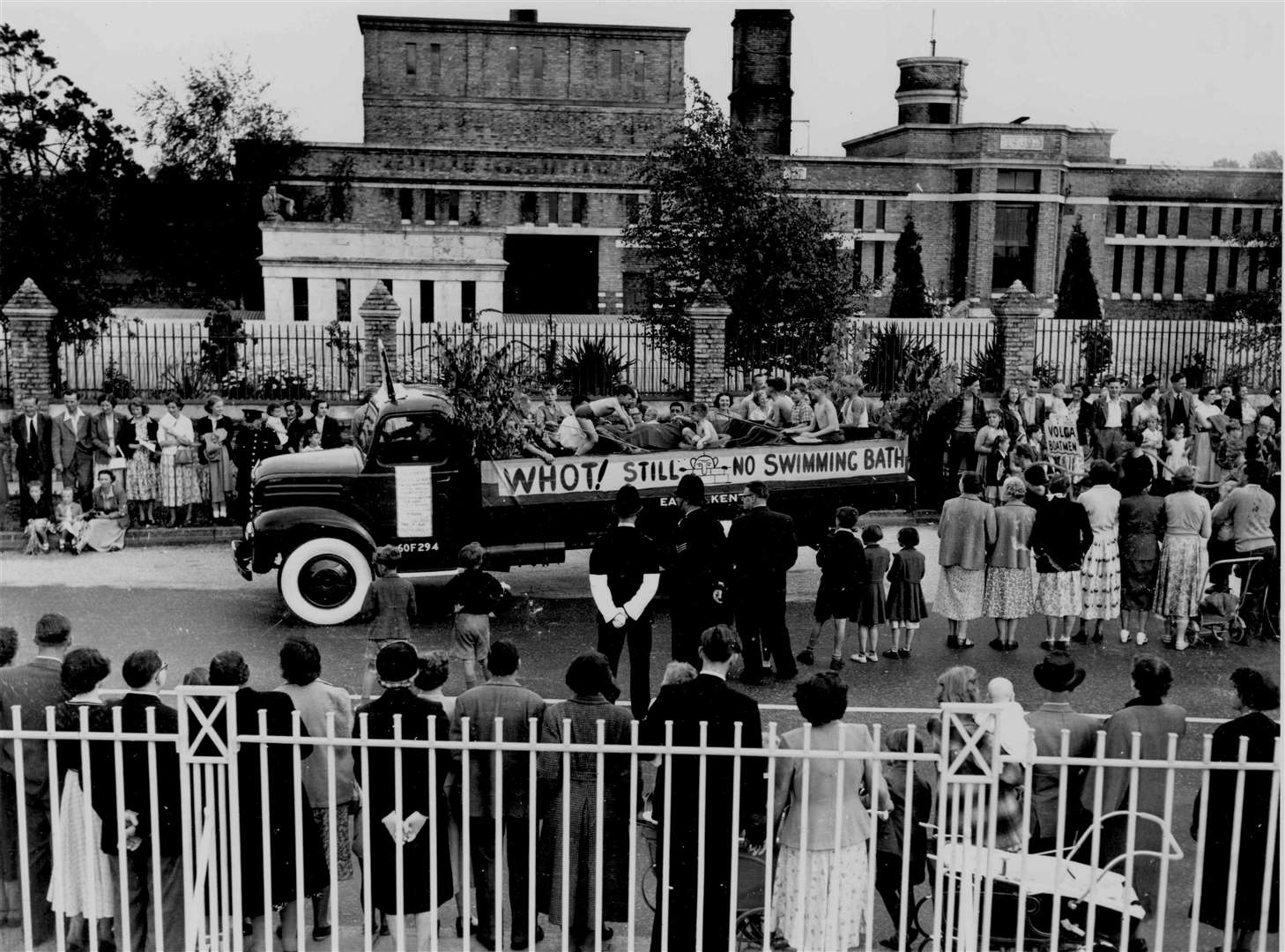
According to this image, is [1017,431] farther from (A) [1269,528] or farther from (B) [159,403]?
(B) [159,403]

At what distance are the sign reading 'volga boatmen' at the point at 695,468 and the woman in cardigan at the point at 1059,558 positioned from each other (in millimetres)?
1998

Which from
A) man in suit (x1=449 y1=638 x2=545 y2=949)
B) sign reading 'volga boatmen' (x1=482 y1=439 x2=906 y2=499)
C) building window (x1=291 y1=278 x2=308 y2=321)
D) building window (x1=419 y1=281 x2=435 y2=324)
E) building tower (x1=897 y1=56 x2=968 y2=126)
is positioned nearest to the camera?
man in suit (x1=449 y1=638 x2=545 y2=949)

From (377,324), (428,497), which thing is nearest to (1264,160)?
(377,324)

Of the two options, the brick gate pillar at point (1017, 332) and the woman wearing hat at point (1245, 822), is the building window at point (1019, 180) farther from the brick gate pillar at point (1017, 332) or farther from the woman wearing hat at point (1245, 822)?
the woman wearing hat at point (1245, 822)

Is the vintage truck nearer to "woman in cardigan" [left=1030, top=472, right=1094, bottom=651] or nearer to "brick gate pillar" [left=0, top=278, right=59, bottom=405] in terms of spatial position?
"woman in cardigan" [left=1030, top=472, right=1094, bottom=651]

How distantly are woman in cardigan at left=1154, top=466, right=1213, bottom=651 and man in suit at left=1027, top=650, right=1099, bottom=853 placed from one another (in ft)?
17.0

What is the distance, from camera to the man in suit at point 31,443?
1477 cm

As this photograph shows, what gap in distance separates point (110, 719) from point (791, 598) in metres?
8.23

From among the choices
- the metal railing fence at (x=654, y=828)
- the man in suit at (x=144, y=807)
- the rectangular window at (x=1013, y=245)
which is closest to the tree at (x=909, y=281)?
the rectangular window at (x=1013, y=245)

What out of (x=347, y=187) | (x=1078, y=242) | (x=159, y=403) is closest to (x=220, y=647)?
(x=159, y=403)

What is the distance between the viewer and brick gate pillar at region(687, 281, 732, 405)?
2069 cm

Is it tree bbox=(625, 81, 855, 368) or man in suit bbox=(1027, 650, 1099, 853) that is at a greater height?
tree bbox=(625, 81, 855, 368)

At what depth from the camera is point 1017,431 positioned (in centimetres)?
1598

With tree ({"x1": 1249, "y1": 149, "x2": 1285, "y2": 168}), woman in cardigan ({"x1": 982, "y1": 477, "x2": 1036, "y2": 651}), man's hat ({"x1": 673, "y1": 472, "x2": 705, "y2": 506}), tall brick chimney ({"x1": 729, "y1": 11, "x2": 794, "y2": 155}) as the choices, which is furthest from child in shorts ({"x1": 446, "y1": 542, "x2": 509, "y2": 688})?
tree ({"x1": 1249, "y1": 149, "x2": 1285, "y2": 168})
